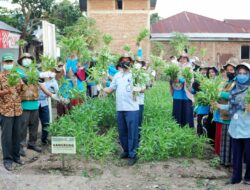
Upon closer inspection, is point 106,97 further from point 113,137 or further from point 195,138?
point 195,138

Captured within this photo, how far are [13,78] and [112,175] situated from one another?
206 centimetres

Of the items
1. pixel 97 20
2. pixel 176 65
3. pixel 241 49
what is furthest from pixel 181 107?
pixel 241 49

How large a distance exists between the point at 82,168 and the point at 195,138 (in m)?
2.03

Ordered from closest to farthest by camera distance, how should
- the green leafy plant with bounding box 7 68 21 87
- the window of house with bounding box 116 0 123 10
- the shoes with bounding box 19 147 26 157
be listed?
1. the green leafy plant with bounding box 7 68 21 87
2. the shoes with bounding box 19 147 26 157
3. the window of house with bounding box 116 0 123 10

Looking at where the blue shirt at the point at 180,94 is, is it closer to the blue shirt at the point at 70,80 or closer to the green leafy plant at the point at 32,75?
the blue shirt at the point at 70,80

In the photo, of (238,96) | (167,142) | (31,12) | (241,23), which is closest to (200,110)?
(167,142)

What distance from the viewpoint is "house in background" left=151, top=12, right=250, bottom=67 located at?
28.7m

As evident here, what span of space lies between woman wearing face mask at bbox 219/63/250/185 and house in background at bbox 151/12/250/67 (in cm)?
2274

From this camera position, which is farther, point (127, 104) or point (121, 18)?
point (121, 18)

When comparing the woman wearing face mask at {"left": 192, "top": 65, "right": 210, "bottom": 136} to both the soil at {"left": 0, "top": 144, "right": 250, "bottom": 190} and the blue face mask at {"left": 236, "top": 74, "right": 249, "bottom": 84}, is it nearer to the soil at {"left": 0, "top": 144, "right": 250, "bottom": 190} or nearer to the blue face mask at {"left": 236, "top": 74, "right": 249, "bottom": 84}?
the soil at {"left": 0, "top": 144, "right": 250, "bottom": 190}

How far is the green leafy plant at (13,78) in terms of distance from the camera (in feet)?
19.8

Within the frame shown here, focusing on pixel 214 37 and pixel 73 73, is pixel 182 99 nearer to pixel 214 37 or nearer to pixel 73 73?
pixel 73 73

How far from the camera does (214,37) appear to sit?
2884 cm

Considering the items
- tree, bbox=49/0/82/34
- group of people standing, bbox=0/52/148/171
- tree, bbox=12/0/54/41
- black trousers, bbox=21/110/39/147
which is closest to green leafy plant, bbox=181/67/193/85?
group of people standing, bbox=0/52/148/171
